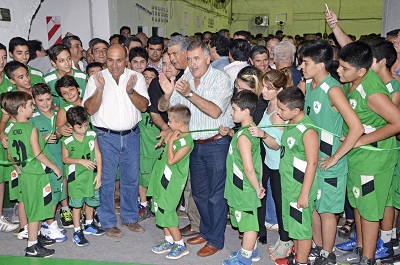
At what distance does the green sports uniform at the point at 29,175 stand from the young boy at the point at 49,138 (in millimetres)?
191

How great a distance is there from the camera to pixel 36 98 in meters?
4.45

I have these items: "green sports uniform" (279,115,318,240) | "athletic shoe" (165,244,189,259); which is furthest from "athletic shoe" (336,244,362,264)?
"athletic shoe" (165,244,189,259)

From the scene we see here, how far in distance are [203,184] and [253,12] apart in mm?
18872

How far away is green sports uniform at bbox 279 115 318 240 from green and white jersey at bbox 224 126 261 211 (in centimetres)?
29

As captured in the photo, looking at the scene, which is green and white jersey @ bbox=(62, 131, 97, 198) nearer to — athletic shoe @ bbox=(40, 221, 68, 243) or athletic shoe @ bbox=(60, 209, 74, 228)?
athletic shoe @ bbox=(40, 221, 68, 243)

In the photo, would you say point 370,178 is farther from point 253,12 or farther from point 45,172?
point 253,12

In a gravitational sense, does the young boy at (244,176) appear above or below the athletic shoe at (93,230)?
above

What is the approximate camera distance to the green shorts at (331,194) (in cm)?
371

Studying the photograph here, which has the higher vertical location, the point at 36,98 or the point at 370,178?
the point at 36,98

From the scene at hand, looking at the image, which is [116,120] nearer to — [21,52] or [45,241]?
[45,241]

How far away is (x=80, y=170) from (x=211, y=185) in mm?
1297

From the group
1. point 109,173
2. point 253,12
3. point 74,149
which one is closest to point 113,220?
point 109,173

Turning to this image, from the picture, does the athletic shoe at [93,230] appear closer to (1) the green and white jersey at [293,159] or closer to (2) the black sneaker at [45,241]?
(2) the black sneaker at [45,241]

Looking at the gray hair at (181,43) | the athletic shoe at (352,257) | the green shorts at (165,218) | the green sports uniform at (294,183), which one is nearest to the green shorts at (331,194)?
the green sports uniform at (294,183)
